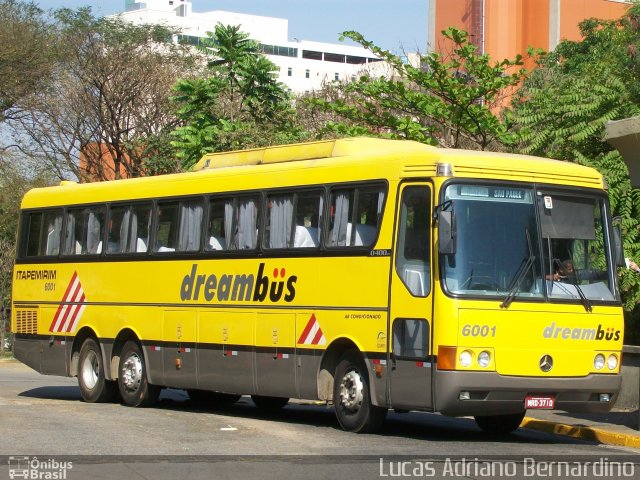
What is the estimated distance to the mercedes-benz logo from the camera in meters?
14.3

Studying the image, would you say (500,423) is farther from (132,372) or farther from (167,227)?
(132,372)

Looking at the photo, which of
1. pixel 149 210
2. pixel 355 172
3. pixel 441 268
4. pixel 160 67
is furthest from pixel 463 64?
pixel 160 67

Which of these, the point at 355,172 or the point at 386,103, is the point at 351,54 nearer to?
the point at 386,103

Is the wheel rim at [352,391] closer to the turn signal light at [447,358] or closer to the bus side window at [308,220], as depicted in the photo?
the turn signal light at [447,358]

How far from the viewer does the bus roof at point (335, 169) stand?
14656 millimetres

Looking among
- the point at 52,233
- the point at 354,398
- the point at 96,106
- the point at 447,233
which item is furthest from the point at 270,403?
the point at 96,106

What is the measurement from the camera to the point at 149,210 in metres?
19.7

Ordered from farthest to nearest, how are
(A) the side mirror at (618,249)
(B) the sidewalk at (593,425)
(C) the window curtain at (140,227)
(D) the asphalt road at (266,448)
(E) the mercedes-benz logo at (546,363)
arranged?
(C) the window curtain at (140,227) < (B) the sidewalk at (593,425) < (A) the side mirror at (618,249) < (E) the mercedes-benz logo at (546,363) < (D) the asphalt road at (266,448)

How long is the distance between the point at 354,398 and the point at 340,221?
2188mm

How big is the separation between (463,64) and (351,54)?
127502 millimetres

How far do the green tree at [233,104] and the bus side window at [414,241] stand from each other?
18.0 m

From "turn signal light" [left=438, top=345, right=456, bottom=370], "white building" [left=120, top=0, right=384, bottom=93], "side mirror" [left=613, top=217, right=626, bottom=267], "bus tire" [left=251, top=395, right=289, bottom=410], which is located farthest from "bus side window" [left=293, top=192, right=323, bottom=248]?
"white building" [left=120, top=0, right=384, bottom=93]

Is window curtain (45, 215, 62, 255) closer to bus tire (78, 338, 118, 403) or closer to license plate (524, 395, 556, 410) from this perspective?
bus tire (78, 338, 118, 403)

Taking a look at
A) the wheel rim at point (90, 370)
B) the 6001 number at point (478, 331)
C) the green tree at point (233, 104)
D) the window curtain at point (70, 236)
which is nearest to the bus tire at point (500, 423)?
the 6001 number at point (478, 331)
